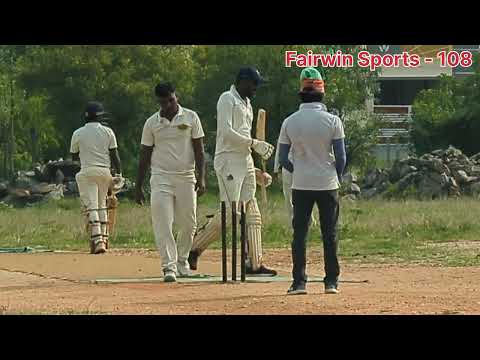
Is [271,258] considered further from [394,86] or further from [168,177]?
[394,86]

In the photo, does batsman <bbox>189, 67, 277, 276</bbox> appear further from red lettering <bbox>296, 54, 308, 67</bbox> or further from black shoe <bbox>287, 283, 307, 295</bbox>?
red lettering <bbox>296, 54, 308, 67</bbox>

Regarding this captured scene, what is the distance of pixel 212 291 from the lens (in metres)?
12.2

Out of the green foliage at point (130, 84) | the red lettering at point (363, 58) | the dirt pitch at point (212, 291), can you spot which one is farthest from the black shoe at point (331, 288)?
the red lettering at point (363, 58)

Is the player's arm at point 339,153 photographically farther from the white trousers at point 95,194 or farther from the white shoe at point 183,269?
the white trousers at point 95,194

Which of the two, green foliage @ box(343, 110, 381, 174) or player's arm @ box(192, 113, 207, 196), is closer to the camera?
player's arm @ box(192, 113, 207, 196)

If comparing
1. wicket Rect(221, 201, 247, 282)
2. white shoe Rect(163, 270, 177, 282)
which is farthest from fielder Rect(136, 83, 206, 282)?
wicket Rect(221, 201, 247, 282)

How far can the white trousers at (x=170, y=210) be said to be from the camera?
13.5m

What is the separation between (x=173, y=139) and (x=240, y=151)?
725 mm

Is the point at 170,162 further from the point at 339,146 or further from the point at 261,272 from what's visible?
the point at 339,146

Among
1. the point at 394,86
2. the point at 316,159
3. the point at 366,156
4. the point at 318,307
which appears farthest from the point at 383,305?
the point at 394,86

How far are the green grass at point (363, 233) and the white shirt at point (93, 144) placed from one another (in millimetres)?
1790

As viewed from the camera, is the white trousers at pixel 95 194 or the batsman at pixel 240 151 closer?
the batsman at pixel 240 151

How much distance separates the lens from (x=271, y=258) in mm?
17578

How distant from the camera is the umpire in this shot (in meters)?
11.9
